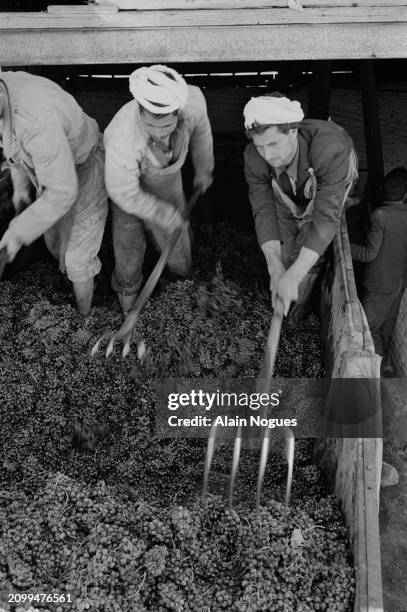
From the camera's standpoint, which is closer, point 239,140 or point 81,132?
point 81,132

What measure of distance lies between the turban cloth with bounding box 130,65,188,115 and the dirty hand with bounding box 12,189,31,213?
40.0 inches

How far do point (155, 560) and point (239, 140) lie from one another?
3.62m

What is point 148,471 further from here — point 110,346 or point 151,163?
point 151,163

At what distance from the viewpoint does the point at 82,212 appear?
322 cm

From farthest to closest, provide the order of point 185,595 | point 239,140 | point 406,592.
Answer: point 239,140, point 406,592, point 185,595

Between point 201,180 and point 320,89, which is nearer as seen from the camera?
point 201,180

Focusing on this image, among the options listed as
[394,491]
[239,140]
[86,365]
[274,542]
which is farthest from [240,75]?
[274,542]

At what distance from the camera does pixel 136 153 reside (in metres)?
2.81

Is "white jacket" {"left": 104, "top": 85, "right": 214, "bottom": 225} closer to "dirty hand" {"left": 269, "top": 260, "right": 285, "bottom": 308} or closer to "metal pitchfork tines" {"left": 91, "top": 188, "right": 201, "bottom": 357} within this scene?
"metal pitchfork tines" {"left": 91, "top": 188, "right": 201, "bottom": 357}

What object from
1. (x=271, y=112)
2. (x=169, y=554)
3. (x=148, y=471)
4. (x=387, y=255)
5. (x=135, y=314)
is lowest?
(x=148, y=471)

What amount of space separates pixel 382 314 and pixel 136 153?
217 cm

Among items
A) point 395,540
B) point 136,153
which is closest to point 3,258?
point 136,153

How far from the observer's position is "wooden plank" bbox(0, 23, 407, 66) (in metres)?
2.59

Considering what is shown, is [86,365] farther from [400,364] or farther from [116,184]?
[400,364]
